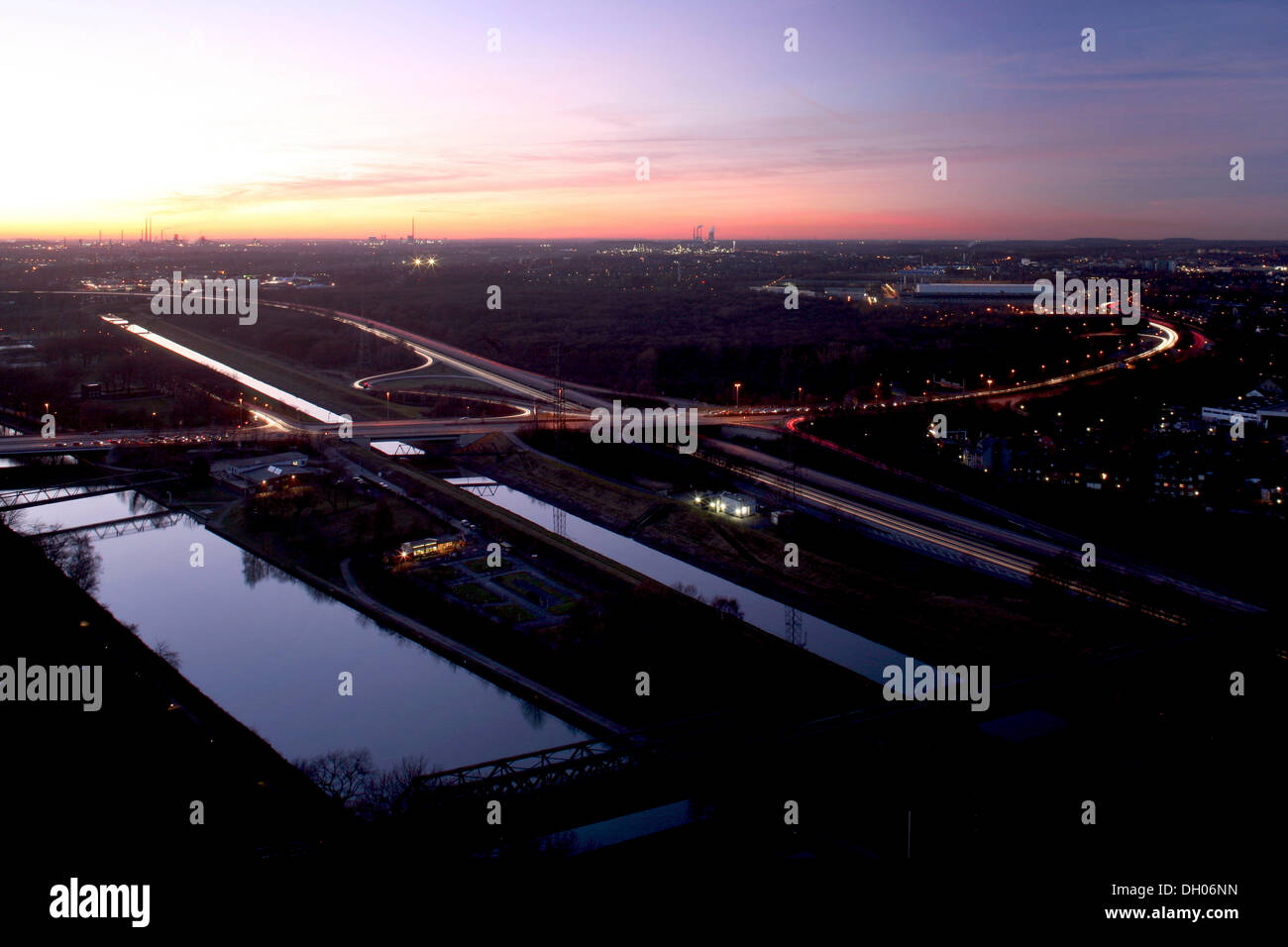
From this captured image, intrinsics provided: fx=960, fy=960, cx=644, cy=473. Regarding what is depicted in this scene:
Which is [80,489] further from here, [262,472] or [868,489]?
[868,489]

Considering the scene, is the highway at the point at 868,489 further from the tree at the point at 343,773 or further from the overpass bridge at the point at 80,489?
the tree at the point at 343,773

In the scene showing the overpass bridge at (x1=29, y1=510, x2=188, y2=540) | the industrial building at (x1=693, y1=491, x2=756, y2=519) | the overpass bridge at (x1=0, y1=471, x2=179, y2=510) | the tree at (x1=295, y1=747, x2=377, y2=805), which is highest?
the overpass bridge at (x1=0, y1=471, x2=179, y2=510)

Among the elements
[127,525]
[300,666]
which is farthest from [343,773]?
[127,525]

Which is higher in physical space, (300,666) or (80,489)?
(80,489)

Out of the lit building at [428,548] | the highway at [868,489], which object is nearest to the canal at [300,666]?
the lit building at [428,548]

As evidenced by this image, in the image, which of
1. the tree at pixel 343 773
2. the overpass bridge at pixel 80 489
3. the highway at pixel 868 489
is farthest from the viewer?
the overpass bridge at pixel 80 489

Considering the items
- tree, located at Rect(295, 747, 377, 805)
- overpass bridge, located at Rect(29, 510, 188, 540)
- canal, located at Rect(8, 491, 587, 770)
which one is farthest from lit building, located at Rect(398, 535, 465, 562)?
overpass bridge, located at Rect(29, 510, 188, 540)

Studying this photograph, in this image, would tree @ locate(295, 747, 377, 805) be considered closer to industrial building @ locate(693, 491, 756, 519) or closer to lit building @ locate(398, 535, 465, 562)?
lit building @ locate(398, 535, 465, 562)

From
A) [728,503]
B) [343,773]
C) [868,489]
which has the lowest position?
[343,773]

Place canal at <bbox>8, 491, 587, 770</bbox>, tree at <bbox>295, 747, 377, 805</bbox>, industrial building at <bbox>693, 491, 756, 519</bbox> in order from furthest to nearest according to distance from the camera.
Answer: industrial building at <bbox>693, 491, 756, 519</bbox> → canal at <bbox>8, 491, 587, 770</bbox> → tree at <bbox>295, 747, 377, 805</bbox>
